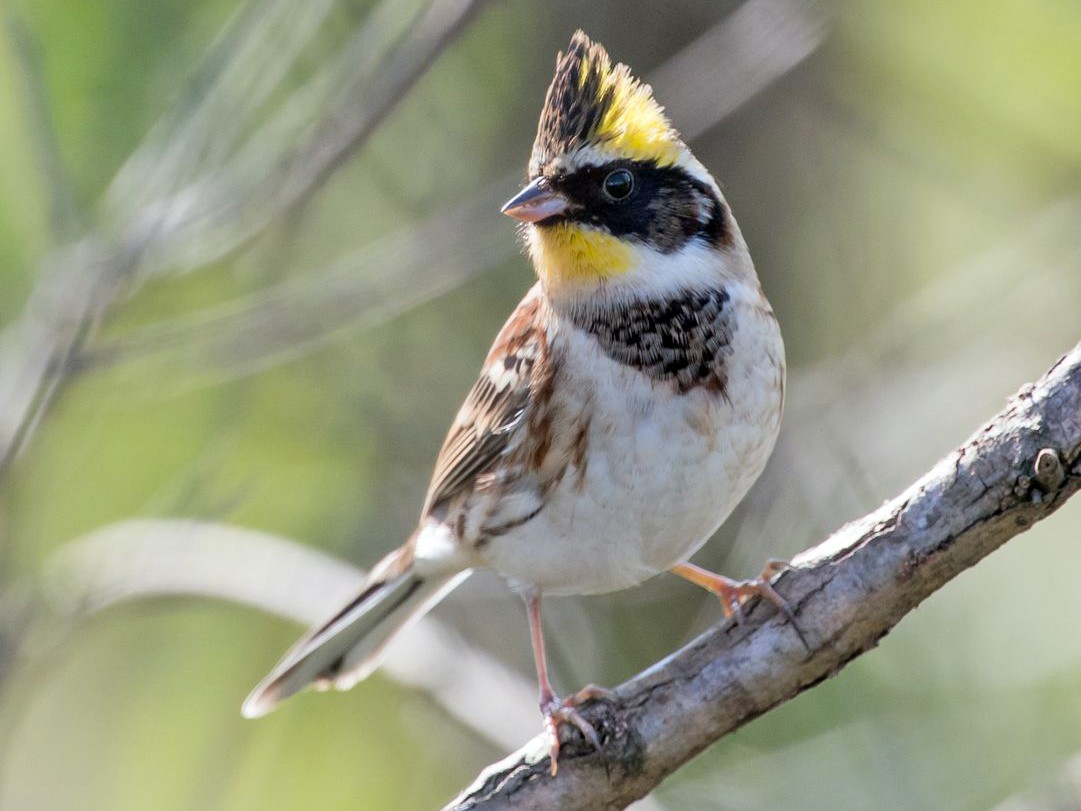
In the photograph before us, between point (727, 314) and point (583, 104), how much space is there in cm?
64

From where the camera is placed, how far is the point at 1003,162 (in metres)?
5.84

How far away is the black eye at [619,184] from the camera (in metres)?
3.57

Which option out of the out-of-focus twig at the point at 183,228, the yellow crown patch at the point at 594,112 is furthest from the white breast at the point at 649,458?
the out-of-focus twig at the point at 183,228

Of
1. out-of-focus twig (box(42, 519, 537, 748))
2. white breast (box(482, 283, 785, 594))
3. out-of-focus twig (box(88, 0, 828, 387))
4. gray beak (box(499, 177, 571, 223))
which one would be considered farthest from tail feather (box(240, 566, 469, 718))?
gray beak (box(499, 177, 571, 223))

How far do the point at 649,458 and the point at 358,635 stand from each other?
1326 millimetres

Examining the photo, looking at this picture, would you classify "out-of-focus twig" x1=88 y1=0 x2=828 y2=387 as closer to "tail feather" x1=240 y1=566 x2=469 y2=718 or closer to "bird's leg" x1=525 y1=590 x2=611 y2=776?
"tail feather" x1=240 y1=566 x2=469 y2=718

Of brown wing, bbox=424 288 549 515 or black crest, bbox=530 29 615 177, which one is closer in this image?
black crest, bbox=530 29 615 177

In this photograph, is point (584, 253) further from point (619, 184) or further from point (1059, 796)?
point (1059, 796)

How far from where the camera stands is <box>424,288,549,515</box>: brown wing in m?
3.74

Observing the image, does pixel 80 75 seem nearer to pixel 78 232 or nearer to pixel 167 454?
pixel 78 232

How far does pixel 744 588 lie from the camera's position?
3471 millimetres

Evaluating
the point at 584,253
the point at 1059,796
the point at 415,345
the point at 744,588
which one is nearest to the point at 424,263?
the point at 584,253

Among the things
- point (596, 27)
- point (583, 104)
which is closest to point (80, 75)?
point (596, 27)

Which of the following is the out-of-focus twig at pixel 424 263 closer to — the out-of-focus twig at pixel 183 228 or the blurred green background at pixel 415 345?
the blurred green background at pixel 415 345
